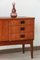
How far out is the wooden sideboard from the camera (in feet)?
10.1

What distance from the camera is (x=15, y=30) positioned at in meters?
3.11

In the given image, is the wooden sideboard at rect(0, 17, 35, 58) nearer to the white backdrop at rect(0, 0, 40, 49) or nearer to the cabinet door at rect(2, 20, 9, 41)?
the cabinet door at rect(2, 20, 9, 41)

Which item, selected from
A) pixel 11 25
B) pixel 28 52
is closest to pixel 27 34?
pixel 11 25

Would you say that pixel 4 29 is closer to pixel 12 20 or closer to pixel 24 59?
pixel 12 20

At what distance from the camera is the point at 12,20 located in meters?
3.09

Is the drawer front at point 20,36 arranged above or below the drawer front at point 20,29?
below

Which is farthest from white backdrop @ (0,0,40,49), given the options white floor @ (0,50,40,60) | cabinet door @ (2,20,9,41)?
cabinet door @ (2,20,9,41)

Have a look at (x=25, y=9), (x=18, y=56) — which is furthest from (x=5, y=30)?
(x=25, y=9)

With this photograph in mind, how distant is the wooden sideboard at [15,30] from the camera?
→ 3080 mm

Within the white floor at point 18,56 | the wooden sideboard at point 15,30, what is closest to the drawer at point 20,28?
the wooden sideboard at point 15,30

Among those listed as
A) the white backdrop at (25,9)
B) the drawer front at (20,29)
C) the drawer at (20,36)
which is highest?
the white backdrop at (25,9)

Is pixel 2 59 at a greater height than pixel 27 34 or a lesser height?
lesser

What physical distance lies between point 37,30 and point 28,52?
1.79 ft

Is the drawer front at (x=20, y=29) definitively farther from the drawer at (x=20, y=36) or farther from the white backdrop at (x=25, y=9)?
the white backdrop at (x=25, y=9)
